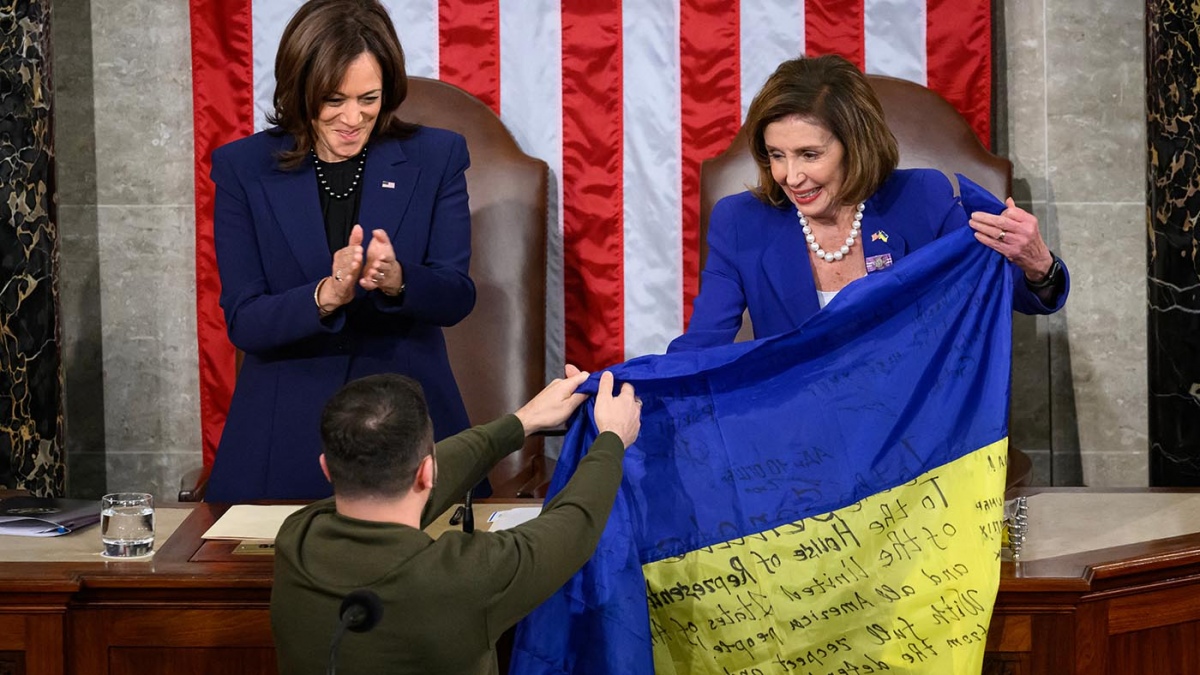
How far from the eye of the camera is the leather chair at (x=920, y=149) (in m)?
4.32

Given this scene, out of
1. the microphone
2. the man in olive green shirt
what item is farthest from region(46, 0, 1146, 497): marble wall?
the microphone

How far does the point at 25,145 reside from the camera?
4.29m

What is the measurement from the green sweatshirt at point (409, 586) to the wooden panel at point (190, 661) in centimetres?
61

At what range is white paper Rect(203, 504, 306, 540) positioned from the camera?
284 cm

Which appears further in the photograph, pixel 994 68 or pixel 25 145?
pixel 994 68

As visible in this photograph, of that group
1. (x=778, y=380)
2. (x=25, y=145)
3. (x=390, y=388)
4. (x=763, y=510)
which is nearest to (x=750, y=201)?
(x=778, y=380)

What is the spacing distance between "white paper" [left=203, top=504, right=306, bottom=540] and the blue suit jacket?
893mm

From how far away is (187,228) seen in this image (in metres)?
4.75

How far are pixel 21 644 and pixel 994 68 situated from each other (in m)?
3.37

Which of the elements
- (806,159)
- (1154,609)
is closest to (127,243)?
(806,159)

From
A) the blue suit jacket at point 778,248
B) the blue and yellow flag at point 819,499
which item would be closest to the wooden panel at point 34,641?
the blue and yellow flag at point 819,499

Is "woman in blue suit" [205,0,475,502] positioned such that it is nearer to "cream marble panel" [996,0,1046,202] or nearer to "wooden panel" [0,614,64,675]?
"wooden panel" [0,614,64,675]

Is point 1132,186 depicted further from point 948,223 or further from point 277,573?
point 277,573

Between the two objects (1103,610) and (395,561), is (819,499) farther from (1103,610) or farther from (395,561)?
(395,561)
